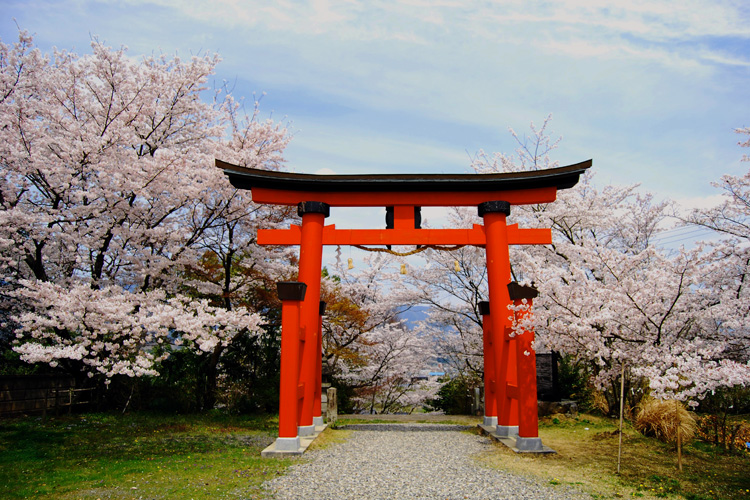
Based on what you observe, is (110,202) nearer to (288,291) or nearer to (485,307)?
(288,291)

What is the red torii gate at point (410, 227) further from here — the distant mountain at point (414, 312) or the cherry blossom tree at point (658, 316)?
the distant mountain at point (414, 312)

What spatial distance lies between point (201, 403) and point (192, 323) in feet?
14.4

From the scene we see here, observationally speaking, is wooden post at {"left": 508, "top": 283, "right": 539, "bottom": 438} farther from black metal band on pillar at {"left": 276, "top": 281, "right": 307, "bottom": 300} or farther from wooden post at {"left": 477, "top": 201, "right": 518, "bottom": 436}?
black metal band on pillar at {"left": 276, "top": 281, "right": 307, "bottom": 300}

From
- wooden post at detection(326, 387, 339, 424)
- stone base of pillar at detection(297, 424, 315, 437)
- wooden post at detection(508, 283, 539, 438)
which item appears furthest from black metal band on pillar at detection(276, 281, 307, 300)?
wooden post at detection(326, 387, 339, 424)

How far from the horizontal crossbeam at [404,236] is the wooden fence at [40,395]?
6.07m

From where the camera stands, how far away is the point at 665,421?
23.9ft

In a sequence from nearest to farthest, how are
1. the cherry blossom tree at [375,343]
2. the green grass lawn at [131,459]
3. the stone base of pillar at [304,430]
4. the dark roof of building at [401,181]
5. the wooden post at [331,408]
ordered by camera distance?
1. the green grass lawn at [131,459]
2. the stone base of pillar at [304,430]
3. the dark roof of building at [401,181]
4. the wooden post at [331,408]
5. the cherry blossom tree at [375,343]

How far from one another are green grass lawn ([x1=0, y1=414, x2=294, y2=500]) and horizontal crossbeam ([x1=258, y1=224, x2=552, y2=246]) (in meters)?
3.70

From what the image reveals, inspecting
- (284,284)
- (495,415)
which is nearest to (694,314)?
(495,415)

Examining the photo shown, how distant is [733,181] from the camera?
656 cm

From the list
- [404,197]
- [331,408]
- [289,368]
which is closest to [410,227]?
[404,197]

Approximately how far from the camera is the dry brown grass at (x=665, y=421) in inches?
273

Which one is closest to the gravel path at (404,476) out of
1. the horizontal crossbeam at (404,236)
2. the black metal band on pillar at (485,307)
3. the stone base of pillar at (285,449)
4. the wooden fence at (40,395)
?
the stone base of pillar at (285,449)

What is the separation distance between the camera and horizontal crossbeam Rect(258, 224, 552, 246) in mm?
8422
